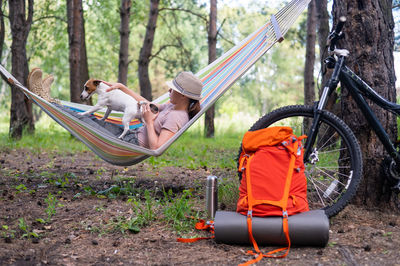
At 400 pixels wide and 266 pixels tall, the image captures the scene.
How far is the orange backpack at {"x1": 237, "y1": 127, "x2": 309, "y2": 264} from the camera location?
2045mm

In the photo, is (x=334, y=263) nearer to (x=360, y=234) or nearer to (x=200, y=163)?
(x=360, y=234)

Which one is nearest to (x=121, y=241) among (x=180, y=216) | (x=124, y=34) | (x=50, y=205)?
(x=180, y=216)

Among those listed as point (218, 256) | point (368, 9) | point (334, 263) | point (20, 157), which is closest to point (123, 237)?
point (218, 256)

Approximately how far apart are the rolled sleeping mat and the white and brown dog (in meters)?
1.18

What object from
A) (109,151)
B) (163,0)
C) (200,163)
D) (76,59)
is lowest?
(200,163)

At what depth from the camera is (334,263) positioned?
1.86 m

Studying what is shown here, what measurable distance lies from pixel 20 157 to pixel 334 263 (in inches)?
152

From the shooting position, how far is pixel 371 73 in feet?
8.08

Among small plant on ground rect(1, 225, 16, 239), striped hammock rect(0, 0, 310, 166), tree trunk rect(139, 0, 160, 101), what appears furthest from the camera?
tree trunk rect(139, 0, 160, 101)

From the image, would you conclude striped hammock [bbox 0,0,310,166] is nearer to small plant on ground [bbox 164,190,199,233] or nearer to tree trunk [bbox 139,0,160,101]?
small plant on ground [bbox 164,190,199,233]

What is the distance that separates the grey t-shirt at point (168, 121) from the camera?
2.70 m

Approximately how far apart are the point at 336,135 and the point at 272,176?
0.63 m

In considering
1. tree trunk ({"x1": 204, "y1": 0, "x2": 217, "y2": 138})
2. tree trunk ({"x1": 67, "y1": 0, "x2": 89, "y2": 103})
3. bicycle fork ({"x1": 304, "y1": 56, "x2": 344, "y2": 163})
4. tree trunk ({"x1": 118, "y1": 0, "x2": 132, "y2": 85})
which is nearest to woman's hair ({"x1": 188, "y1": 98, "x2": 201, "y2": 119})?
bicycle fork ({"x1": 304, "y1": 56, "x2": 344, "y2": 163})

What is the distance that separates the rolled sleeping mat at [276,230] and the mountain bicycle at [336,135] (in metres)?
0.30
